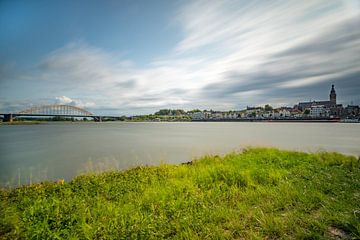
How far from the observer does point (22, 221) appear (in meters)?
4.21

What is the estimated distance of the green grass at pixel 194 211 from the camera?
3615mm

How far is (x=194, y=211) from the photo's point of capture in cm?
448

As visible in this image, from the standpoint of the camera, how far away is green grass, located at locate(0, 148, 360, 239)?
362 cm

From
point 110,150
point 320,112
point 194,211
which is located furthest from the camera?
point 320,112

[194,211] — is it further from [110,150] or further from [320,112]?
[320,112]

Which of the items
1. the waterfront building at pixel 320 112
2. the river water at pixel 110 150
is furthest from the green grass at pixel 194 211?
the waterfront building at pixel 320 112

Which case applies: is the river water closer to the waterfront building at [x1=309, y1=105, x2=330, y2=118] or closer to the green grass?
the green grass

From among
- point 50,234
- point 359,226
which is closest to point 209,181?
point 359,226

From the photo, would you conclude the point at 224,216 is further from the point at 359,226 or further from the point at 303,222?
the point at 359,226

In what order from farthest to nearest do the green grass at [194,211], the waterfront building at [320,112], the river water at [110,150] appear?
the waterfront building at [320,112], the river water at [110,150], the green grass at [194,211]

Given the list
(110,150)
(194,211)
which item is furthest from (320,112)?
(194,211)

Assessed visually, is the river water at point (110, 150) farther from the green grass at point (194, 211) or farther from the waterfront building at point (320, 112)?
the waterfront building at point (320, 112)

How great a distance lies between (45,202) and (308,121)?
136m

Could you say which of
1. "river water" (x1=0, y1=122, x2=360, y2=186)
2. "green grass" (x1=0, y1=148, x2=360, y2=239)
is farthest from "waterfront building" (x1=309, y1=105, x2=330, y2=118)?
"green grass" (x1=0, y1=148, x2=360, y2=239)
